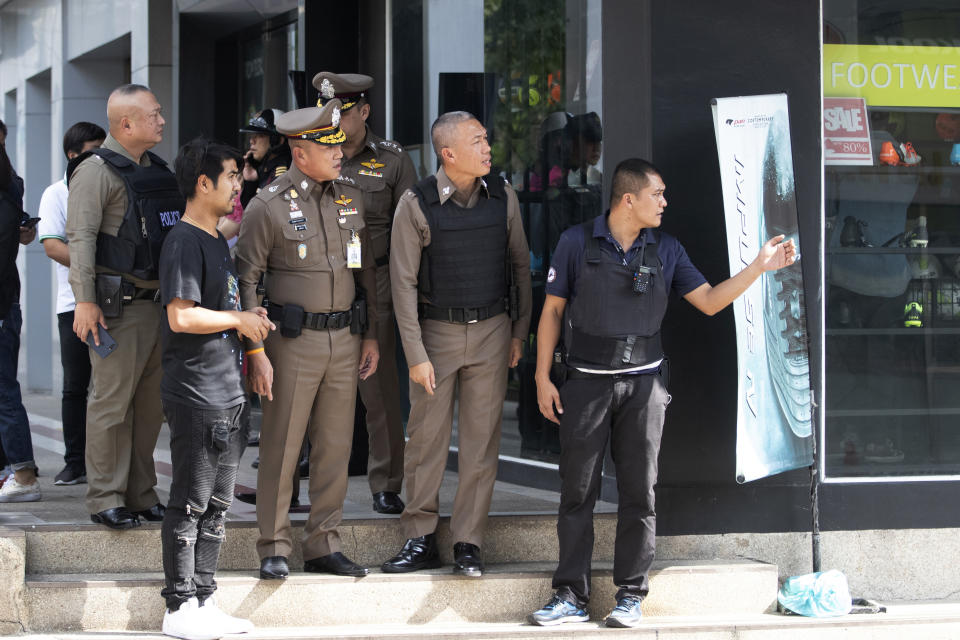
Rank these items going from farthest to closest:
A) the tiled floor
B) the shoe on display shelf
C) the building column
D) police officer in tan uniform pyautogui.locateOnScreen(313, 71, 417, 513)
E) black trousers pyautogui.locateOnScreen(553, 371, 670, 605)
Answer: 1. the building column
2. the shoe on display shelf
3. police officer in tan uniform pyautogui.locateOnScreen(313, 71, 417, 513)
4. the tiled floor
5. black trousers pyautogui.locateOnScreen(553, 371, 670, 605)

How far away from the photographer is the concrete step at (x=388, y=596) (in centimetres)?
491

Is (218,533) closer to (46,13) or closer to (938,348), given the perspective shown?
(938,348)

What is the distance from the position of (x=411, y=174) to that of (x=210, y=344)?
5.62ft

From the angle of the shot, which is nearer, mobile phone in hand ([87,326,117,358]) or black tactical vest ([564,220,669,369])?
black tactical vest ([564,220,669,369])

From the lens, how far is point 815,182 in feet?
18.7

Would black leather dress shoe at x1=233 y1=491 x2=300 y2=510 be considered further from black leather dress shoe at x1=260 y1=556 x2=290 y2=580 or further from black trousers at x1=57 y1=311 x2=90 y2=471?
black trousers at x1=57 y1=311 x2=90 y2=471

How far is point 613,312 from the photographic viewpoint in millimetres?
4973

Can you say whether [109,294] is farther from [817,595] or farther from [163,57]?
[163,57]

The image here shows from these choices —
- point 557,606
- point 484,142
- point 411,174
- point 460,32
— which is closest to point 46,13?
point 460,32

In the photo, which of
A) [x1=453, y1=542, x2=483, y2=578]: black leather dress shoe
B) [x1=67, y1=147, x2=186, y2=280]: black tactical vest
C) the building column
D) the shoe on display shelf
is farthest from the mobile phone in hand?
the building column

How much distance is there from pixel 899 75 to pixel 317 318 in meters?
3.24

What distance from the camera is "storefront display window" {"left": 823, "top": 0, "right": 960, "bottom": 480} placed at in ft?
19.4

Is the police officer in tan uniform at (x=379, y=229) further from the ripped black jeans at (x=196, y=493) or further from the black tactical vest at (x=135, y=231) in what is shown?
the ripped black jeans at (x=196, y=493)

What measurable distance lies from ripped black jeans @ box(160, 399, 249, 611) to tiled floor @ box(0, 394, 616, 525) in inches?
32.2
